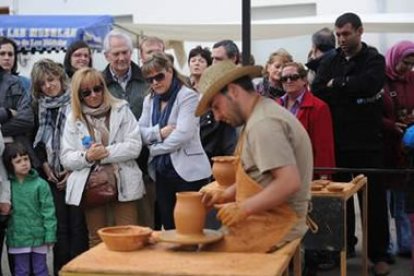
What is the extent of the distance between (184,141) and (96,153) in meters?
0.57

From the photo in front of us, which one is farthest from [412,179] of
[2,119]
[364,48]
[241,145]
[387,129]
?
[2,119]

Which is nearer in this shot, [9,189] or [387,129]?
[9,189]

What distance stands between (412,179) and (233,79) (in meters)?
2.64

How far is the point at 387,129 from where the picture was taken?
19.0ft

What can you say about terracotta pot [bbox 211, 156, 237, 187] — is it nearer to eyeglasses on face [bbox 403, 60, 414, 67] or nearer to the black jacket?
the black jacket

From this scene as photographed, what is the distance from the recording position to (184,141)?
15.8 feet

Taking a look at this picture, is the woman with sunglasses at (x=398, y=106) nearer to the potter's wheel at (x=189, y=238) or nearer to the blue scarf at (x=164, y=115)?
the blue scarf at (x=164, y=115)

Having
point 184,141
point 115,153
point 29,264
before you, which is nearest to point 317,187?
point 184,141

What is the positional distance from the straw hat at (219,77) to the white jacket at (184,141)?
61.1 inches

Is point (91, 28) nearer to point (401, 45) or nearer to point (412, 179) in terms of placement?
point (401, 45)

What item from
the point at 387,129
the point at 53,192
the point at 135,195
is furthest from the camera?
the point at 387,129

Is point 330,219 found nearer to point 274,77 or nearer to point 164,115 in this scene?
point 164,115

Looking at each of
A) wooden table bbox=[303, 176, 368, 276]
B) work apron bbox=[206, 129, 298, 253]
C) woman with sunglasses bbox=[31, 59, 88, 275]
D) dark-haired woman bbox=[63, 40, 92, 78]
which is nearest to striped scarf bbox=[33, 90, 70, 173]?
woman with sunglasses bbox=[31, 59, 88, 275]

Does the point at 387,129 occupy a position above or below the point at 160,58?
below
